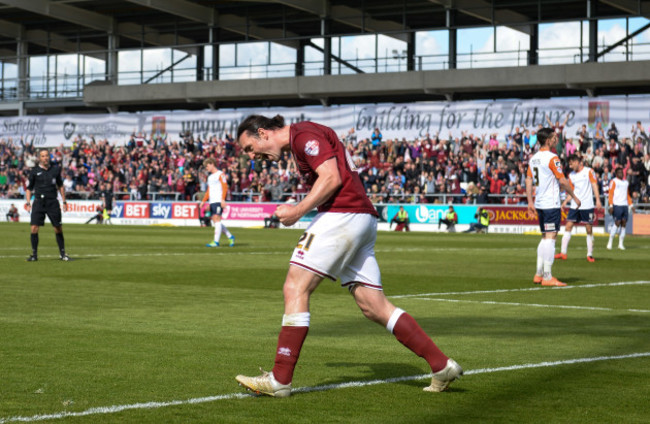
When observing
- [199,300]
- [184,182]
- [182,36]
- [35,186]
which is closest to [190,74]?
[182,36]

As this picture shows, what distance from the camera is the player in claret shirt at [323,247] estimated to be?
648 cm

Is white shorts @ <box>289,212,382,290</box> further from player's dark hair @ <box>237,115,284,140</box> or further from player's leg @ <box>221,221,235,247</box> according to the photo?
player's leg @ <box>221,221,235,247</box>

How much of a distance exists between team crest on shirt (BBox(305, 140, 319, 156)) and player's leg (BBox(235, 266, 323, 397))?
0.74 m

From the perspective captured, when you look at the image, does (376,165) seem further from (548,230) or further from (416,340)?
(416,340)

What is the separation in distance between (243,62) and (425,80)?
42.2 ft

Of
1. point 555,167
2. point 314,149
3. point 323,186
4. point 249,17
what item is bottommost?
point 323,186

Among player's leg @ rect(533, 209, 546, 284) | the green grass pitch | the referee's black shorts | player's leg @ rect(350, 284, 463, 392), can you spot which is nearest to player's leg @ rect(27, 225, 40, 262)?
the referee's black shorts

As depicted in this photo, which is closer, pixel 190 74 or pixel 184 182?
pixel 184 182

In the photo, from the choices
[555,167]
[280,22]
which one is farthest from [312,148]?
[280,22]

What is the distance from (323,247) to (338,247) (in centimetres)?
10

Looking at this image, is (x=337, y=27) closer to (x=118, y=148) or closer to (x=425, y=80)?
(x=425, y=80)

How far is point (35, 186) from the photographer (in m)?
19.8

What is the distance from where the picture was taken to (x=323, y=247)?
6516mm

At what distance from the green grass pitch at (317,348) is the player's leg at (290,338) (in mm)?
99
